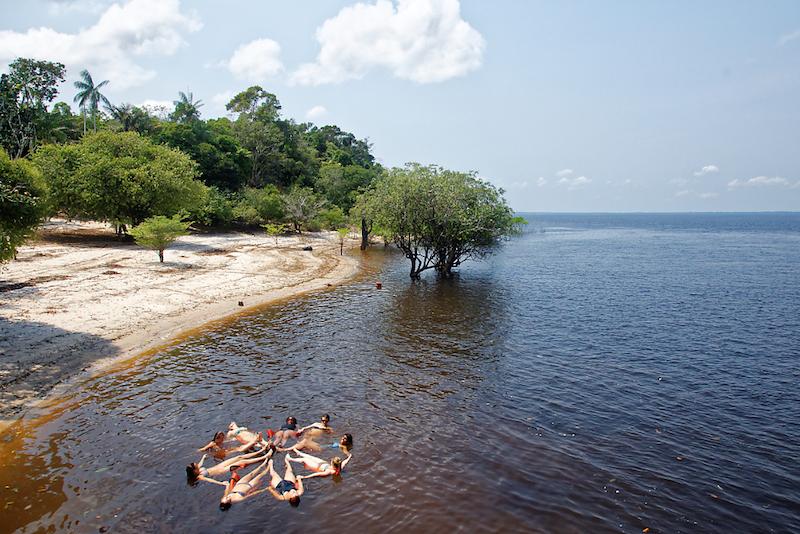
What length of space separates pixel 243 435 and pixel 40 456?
5495mm

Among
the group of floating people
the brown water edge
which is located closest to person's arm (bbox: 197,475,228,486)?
the group of floating people

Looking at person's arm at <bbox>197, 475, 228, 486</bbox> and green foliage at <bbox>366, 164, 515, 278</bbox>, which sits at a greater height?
green foliage at <bbox>366, 164, 515, 278</bbox>

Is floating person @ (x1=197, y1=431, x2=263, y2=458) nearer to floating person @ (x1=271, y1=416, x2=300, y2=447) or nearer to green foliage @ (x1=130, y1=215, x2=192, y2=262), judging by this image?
floating person @ (x1=271, y1=416, x2=300, y2=447)

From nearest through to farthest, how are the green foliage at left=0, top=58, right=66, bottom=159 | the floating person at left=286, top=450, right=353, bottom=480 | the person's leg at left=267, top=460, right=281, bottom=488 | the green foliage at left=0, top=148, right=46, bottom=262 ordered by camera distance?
the person's leg at left=267, top=460, right=281, bottom=488, the floating person at left=286, top=450, right=353, bottom=480, the green foliage at left=0, top=148, right=46, bottom=262, the green foliage at left=0, top=58, right=66, bottom=159

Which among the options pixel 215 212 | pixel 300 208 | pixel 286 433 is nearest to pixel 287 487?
pixel 286 433

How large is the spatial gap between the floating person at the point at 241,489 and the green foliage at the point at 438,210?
94.6 feet

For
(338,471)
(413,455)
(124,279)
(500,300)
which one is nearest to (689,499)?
(413,455)

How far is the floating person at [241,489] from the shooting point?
39.5ft

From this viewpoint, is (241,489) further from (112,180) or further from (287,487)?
(112,180)

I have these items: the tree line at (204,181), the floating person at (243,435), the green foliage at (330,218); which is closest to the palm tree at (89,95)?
the tree line at (204,181)

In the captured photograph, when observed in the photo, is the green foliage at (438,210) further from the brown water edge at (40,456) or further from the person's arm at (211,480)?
the person's arm at (211,480)

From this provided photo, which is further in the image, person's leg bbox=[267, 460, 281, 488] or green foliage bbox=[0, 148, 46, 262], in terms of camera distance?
green foliage bbox=[0, 148, 46, 262]

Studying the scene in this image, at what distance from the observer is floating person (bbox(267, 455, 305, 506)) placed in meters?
12.2

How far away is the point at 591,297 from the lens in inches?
1522
